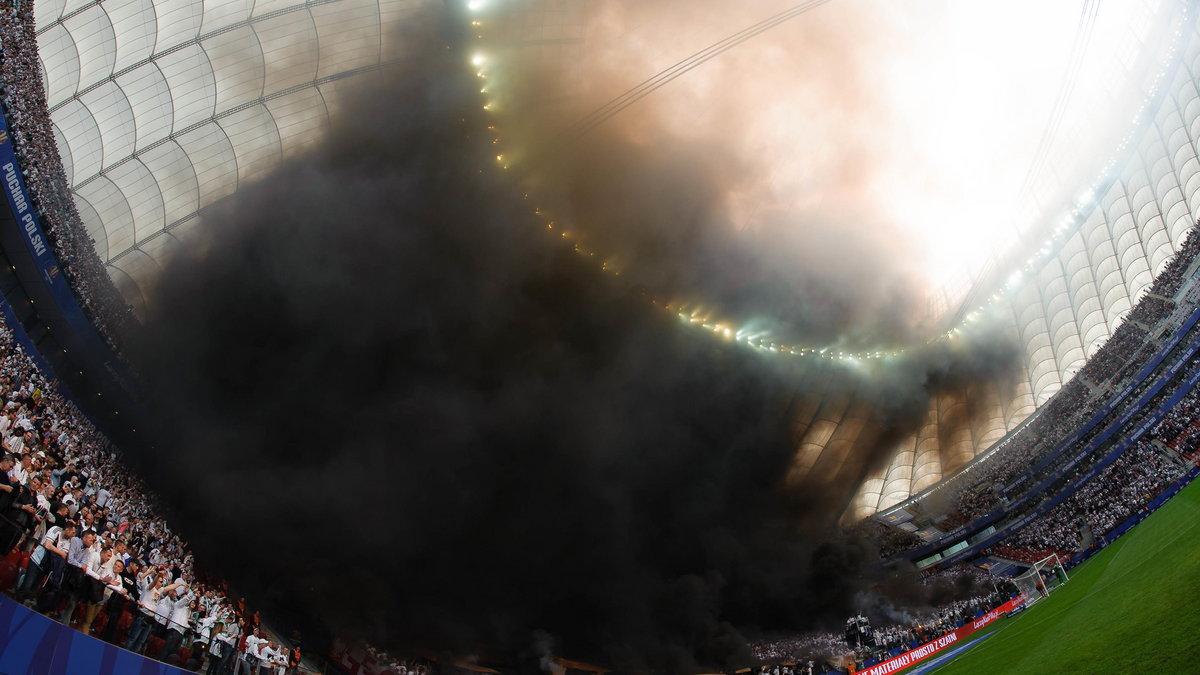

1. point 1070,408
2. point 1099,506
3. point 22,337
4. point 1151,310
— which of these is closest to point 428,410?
point 22,337

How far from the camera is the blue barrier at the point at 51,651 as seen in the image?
6.00m

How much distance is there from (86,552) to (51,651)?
1247 millimetres

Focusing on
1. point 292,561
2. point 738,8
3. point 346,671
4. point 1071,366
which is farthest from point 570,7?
point 1071,366

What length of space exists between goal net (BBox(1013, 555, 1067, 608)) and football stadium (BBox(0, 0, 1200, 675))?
0.24 meters

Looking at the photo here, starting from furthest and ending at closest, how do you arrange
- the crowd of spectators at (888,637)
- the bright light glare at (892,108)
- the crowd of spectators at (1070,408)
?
the crowd of spectators at (1070,408), the bright light glare at (892,108), the crowd of spectators at (888,637)

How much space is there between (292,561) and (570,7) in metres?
17.5

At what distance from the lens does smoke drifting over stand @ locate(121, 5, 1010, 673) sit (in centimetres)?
1727

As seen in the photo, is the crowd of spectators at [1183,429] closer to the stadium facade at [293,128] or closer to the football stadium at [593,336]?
the football stadium at [593,336]

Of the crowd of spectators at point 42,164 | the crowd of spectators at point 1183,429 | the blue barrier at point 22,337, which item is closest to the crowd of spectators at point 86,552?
the blue barrier at point 22,337

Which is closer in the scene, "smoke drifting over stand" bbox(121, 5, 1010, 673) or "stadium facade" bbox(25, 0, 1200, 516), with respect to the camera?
"smoke drifting over stand" bbox(121, 5, 1010, 673)

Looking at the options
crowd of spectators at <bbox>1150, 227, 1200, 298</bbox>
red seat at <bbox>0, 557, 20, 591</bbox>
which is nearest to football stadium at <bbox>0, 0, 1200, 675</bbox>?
red seat at <bbox>0, 557, 20, 591</bbox>

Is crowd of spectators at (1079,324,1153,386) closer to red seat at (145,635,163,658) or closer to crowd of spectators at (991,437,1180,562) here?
crowd of spectators at (991,437,1180,562)

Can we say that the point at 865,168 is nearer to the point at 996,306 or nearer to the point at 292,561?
the point at 996,306

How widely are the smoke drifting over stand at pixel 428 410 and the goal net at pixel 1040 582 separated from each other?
352 inches
